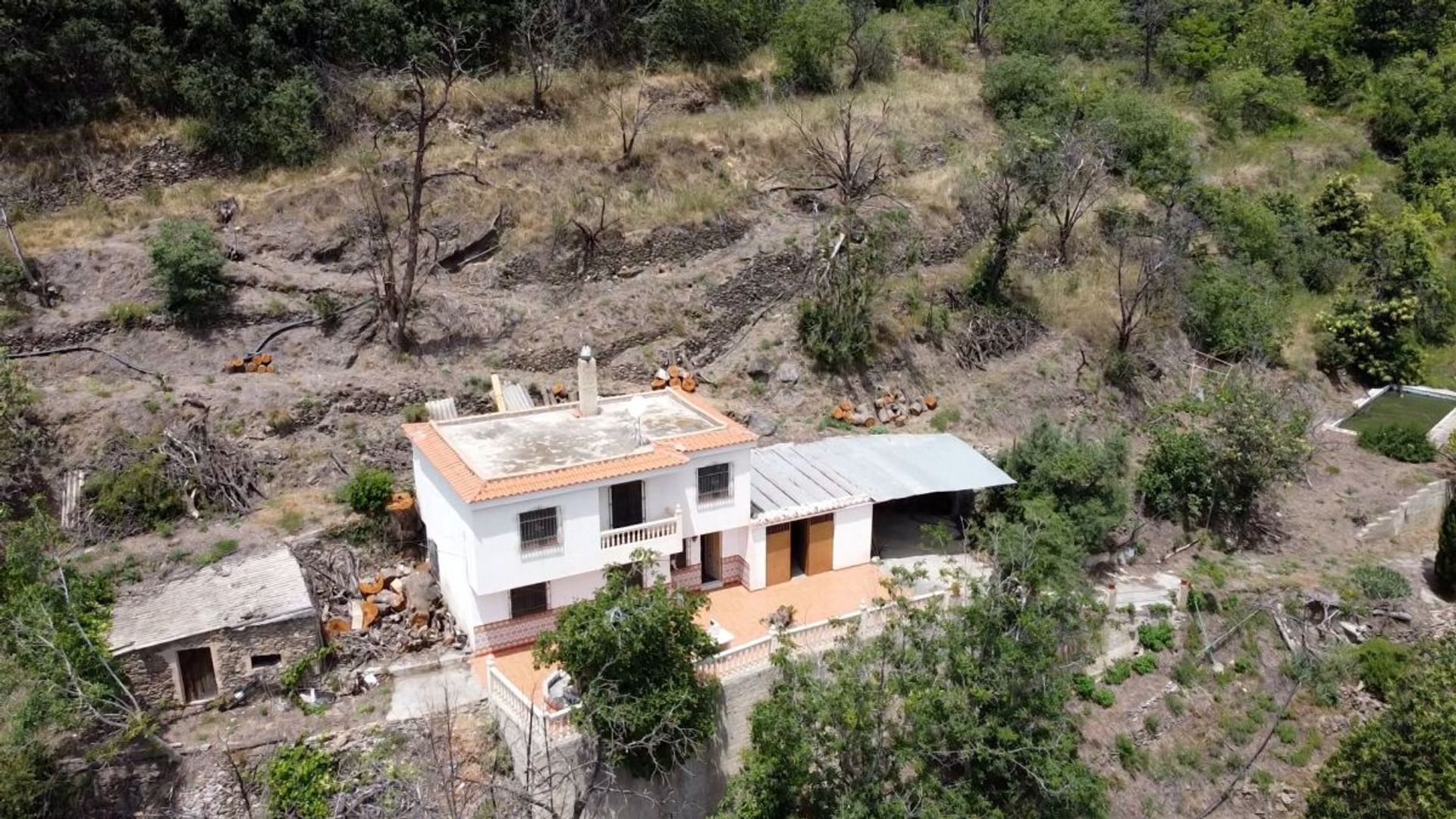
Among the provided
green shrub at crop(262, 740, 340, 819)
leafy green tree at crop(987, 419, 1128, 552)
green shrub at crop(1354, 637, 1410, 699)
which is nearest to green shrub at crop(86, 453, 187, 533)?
green shrub at crop(262, 740, 340, 819)

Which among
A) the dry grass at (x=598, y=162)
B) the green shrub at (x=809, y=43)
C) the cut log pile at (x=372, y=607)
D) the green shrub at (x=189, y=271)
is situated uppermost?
the green shrub at (x=809, y=43)

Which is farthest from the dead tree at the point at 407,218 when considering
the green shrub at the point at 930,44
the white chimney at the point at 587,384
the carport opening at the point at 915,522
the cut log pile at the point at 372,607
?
the green shrub at the point at 930,44

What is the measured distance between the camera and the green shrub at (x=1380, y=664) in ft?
75.4

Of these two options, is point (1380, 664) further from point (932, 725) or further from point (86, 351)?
point (86, 351)

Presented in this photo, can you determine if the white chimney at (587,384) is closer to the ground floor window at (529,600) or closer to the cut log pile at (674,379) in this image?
the ground floor window at (529,600)

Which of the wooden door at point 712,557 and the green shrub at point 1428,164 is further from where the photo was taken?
the green shrub at point 1428,164

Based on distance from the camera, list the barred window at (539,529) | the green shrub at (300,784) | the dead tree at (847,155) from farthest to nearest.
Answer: the dead tree at (847,155)
the barred window at (539,529)
the green shrub at (300,784)

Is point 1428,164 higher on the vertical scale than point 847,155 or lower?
lower

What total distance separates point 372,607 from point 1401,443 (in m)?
31.9

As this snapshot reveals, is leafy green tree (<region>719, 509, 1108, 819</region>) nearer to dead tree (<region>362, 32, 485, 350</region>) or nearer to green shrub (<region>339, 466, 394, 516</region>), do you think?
green shrub (<region>339, 466, 394, 516</region>)

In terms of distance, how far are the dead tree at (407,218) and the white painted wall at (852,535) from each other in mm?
13182

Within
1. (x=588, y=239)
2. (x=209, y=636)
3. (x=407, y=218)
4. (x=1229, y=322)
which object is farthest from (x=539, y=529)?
(x=1229, y=322)

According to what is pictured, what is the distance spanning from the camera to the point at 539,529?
63.9 ft

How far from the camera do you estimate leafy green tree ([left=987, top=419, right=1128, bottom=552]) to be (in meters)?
23.8
